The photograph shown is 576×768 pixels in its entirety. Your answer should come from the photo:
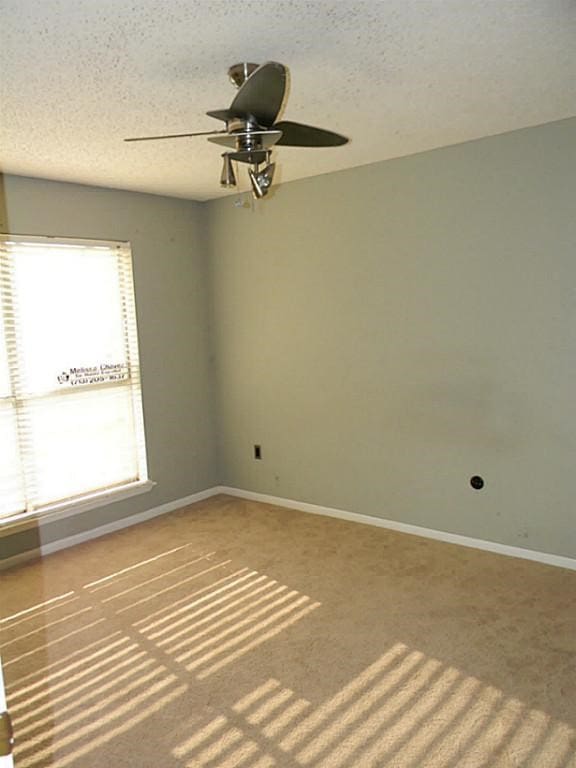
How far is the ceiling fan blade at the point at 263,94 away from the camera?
1.60m

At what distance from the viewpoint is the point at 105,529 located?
4023 millimetres

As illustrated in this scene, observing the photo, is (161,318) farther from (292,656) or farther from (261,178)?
(292,656)

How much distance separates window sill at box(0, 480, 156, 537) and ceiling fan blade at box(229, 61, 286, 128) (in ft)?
9.31

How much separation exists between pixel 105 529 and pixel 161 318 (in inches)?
62.6

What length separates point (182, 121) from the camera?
263 cm

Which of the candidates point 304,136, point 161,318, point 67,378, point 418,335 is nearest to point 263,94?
point 304,136

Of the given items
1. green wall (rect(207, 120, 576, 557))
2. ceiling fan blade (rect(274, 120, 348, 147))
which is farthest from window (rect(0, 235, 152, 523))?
ceiling fan blade (rect(274, 120, 348, 147))

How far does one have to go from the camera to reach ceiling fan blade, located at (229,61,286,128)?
1603mm

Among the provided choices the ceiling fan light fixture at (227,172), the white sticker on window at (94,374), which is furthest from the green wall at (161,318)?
the ceiling fan light fixture at (227,172)

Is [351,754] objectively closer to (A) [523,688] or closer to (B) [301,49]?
(A) [523,688]

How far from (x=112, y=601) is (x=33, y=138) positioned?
7.83ft

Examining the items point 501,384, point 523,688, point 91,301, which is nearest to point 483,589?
point 523,688


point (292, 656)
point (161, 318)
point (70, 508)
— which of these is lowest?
point (292, 656)

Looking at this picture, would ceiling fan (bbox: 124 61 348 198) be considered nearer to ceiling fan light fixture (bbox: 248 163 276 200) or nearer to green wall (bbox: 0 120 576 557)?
ceiling fan light fixture (bbox: 248 163 276 200)
